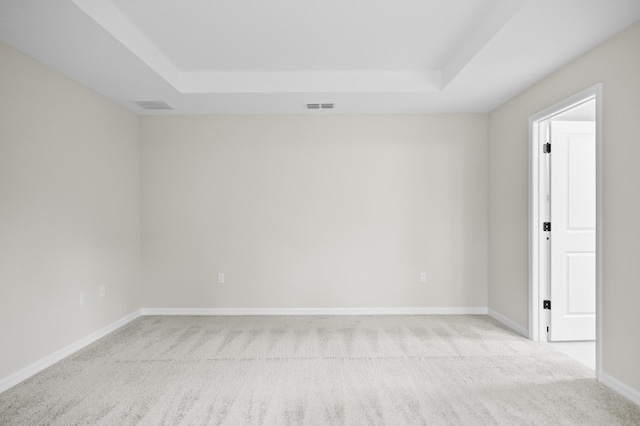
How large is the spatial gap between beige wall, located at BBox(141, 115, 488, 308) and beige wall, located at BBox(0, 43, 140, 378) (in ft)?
1.88

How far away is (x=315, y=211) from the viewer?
199 inches

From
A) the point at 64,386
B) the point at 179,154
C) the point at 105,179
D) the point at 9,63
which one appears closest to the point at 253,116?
the point at 179,154

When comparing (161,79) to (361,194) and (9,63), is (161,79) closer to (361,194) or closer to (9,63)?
(9,63)

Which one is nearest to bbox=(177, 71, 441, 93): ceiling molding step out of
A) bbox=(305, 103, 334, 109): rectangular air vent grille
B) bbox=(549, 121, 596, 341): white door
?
bbox=(305, 103, 334, 109): rectangular air vent grille

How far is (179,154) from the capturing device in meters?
5.06

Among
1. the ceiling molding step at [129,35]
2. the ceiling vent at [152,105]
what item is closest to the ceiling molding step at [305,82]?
the ceiling molding step at [129,35]

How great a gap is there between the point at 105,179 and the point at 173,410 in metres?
2.77

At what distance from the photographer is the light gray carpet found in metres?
2.52

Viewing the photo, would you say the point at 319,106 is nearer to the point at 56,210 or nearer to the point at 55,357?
the point at 56,210

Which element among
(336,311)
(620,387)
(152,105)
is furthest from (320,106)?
(620,387)

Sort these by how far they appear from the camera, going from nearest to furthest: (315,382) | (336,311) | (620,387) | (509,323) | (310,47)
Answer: (620,387) < (315,382) < (310,47) < (509,323) < (336,311)

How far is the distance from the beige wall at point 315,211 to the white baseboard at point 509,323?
232mm

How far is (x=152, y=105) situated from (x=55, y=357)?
111 inches

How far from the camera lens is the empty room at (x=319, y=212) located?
273cm
